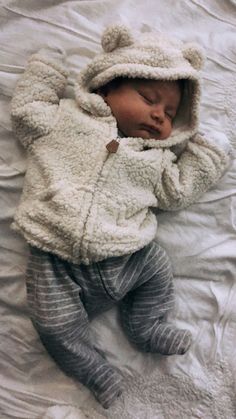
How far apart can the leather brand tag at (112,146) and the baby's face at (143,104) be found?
0.19ft

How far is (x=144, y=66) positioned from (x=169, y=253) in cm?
41

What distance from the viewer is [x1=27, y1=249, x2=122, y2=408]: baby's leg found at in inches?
37.5

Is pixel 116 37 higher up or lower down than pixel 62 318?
higher up

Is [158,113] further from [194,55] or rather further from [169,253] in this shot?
[169,253]

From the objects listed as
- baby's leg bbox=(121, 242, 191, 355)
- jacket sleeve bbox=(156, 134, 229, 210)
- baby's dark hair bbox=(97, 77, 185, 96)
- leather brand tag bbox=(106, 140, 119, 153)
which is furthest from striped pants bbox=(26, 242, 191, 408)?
baby's dark hair bbox=(97, 77, 185, 96)

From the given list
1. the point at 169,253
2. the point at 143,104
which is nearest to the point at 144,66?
the point at 143,104

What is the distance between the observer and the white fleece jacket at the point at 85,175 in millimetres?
937

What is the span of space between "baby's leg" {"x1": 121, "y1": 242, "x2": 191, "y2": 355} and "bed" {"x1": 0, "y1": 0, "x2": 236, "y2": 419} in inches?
1.7

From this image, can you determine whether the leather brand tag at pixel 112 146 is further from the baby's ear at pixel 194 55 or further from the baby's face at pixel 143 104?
the baby's ear at pixel 194 55

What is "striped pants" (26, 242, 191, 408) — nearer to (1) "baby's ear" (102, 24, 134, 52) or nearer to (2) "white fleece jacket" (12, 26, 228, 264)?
(2) "white fleece jacket" (12, 26, 228, 264)

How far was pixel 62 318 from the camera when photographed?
3.13 feet

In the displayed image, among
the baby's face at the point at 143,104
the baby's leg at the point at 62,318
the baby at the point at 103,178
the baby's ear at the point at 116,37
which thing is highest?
the baby's ear at the point at 116,37

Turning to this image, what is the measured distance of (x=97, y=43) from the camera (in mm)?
1085

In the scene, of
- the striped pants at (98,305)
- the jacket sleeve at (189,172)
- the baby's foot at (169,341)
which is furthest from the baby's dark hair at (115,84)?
the baby's foot at (169,341)
